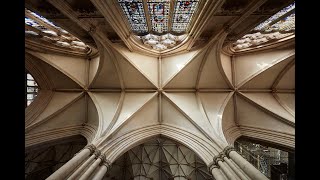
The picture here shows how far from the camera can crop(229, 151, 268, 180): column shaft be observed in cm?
658

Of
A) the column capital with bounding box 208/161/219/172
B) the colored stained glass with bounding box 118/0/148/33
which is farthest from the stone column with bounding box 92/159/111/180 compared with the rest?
the colored stained glass with bounding box 118/0/148/33

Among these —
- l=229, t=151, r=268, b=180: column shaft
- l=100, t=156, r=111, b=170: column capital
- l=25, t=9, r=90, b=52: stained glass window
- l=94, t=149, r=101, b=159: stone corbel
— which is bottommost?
l=100, t=156, r=111, b=170: column capital

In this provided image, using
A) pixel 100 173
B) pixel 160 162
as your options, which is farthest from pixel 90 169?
pixel 160 162

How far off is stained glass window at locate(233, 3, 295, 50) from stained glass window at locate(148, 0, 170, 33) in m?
3.58

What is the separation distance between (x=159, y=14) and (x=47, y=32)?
4.68 m

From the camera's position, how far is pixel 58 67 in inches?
447

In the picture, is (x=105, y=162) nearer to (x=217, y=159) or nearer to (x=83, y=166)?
(x=83, y=166)

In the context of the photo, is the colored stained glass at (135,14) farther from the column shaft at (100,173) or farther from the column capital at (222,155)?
the column capital at (222,155)

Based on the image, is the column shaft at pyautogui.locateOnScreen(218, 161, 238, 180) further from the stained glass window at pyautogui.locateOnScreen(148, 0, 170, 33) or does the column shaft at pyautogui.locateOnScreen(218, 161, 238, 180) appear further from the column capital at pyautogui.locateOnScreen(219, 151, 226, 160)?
the stained glass window at pyautogui.locateOnScreen(148, 0, 170, 33)

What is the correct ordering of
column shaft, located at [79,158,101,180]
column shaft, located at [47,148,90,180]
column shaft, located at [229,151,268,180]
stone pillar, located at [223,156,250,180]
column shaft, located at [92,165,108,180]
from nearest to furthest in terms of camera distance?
column shaft, located at [229,151,268,180] → column shaft, located at [47,148,90,180] → stone pillar, located at [223,156,250,180] → column shaft, located at [79,158,101,180] → column shaft, located at [92,165,108,180]

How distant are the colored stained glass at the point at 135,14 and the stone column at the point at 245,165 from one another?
5548 millimetres
